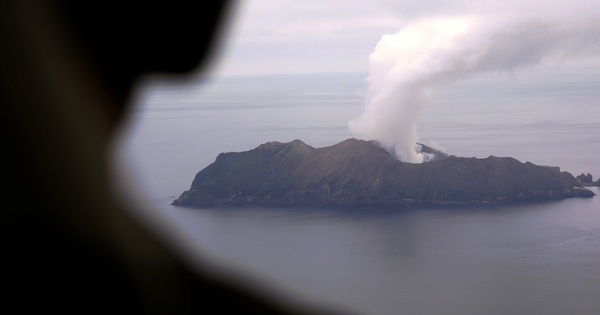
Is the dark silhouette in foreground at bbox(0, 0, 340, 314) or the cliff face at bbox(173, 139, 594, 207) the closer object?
the dark silhouette in foreground at bbox(0, 0, 340, 314)

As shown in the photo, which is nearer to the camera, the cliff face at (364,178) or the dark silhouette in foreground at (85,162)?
the dark silhouette in foreground at (85,162)

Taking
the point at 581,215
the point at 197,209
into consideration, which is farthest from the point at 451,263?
the point at 197,209

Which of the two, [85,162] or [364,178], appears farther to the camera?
[364,178]

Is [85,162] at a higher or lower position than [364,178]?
higher

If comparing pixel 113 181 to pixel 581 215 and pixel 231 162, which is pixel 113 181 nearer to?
pixel 581 215
